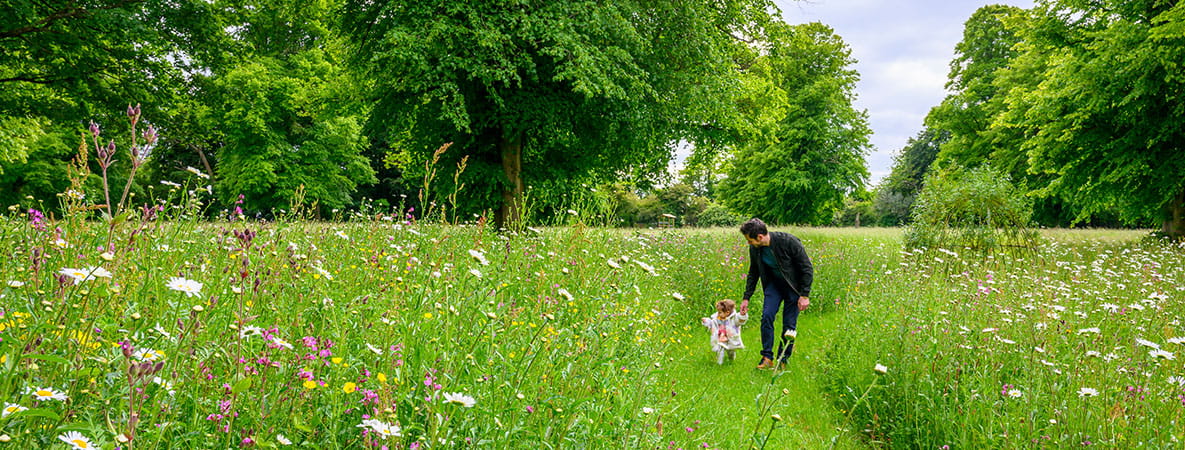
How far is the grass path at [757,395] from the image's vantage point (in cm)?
397

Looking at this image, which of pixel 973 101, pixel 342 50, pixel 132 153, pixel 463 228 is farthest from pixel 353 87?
pixel 973 101

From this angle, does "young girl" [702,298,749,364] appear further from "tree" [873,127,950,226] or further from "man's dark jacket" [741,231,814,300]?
"tree" [873,127,950,226]

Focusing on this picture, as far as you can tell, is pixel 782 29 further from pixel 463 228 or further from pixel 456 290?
pixel 456 290

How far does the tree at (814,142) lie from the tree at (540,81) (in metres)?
14.8

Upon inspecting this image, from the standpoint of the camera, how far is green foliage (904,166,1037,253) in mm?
9672

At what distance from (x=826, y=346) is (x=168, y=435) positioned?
5823mm

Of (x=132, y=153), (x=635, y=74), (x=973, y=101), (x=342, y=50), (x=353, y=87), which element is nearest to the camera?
(x=132, y=153)

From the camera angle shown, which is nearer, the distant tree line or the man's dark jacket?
the man's dark jacket

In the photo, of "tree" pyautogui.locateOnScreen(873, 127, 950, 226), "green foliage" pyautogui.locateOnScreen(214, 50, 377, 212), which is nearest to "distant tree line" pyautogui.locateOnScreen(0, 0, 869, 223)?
"green foliage" pyautogui.locateOnScreen(214, 50, 377, 212)

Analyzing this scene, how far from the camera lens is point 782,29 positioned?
1402 cm

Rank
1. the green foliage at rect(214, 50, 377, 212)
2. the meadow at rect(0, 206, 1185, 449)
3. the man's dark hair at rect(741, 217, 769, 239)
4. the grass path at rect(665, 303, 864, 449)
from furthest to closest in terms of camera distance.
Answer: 1. the green foliage at rect(214, 50, 377, 212)
2. the man's dark hair at rect(741, 217, 769, 239)
3. the grass path at rect(665, 303, 864, 449)
4. the meadow at rect(0, 206, 1185, 449)

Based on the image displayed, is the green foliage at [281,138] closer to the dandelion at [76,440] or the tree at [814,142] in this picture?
the tree at [814,142]

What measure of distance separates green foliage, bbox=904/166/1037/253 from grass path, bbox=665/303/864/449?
4.19 m

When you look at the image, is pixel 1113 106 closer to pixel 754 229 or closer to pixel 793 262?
pixel 793 262
